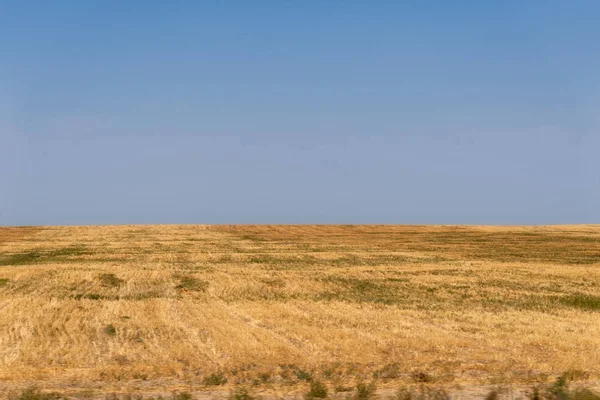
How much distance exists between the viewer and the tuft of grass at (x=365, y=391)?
13.6 meters

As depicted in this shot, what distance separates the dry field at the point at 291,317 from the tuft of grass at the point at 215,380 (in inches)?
2.0

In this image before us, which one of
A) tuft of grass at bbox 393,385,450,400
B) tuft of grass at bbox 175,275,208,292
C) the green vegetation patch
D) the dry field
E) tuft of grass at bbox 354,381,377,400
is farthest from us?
the green vegetation patch

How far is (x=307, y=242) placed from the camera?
62875 millimetres

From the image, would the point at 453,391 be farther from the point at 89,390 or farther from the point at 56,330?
the point at 56,330

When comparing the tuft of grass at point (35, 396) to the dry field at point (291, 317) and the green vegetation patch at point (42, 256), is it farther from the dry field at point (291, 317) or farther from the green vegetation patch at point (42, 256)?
the green vegetation patch at point (42, 256)

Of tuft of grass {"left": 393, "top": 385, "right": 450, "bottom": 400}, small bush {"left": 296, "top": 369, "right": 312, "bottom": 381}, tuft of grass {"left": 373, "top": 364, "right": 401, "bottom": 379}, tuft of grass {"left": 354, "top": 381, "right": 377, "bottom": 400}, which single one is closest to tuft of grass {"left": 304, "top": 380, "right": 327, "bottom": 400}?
tuft of grass {"left": 354, "top": 381, "right": 377, "bottom": 400}

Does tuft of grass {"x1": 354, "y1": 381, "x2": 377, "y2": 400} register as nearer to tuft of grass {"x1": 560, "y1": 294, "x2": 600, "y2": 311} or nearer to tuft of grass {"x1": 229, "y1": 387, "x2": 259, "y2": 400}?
tuft of grass {"x1": 229, "y1": 387, "x2": 259, "y2": 400}

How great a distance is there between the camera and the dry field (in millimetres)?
16250

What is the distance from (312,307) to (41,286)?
12.8m

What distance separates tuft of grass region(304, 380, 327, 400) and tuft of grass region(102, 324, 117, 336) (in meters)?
8.96

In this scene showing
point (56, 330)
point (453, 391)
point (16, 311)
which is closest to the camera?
point (453, 391)

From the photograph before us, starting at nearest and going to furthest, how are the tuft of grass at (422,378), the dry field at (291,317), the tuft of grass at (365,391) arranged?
the tuft of grass at (365,391), the tuft of grass at (422,378), the dry field at (291,317)

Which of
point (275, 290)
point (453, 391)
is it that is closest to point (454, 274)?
point (275, 290)

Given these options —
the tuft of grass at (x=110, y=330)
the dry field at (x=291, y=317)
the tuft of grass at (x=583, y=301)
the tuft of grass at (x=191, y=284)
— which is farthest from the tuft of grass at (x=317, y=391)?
the tuft of grass at (x=191, y=284)
